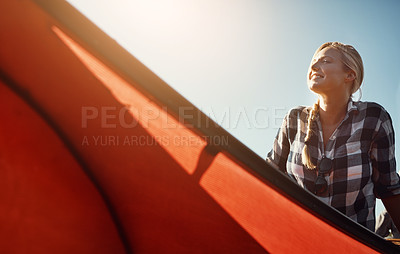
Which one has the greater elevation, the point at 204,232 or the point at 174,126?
the point at 174,126

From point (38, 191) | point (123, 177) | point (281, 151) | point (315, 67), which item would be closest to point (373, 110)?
point (315, 67)

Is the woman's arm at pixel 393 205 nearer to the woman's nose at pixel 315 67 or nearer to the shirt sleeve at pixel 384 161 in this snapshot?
the shirt sleeve at pixel 384 161

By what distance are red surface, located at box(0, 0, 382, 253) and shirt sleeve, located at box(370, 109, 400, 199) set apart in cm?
65

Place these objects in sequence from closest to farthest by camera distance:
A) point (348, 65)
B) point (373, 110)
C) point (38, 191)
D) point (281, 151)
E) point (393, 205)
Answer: point (38, 191) → point (393, 205) → point (373, 110) → point (348, 65) → point (281, 151)

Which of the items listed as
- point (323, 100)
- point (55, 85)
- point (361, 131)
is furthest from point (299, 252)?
point (323, 100)

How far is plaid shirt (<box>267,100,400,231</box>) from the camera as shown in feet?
4.01

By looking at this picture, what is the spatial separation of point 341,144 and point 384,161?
197 millimetres

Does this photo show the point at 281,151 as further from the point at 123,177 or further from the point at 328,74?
the point at 123,177

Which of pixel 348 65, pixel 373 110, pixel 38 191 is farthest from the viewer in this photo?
pixel 348 65

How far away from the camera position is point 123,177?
67 centimetres

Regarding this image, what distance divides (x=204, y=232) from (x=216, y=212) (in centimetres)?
8

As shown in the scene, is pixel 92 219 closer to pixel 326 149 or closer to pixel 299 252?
pixel 299 252

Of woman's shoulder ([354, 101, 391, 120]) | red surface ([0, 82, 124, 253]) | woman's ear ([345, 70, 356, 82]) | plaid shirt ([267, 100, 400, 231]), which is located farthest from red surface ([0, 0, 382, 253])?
woman's ear ([345, 70, 356, 82])

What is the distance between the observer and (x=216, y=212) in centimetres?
65
